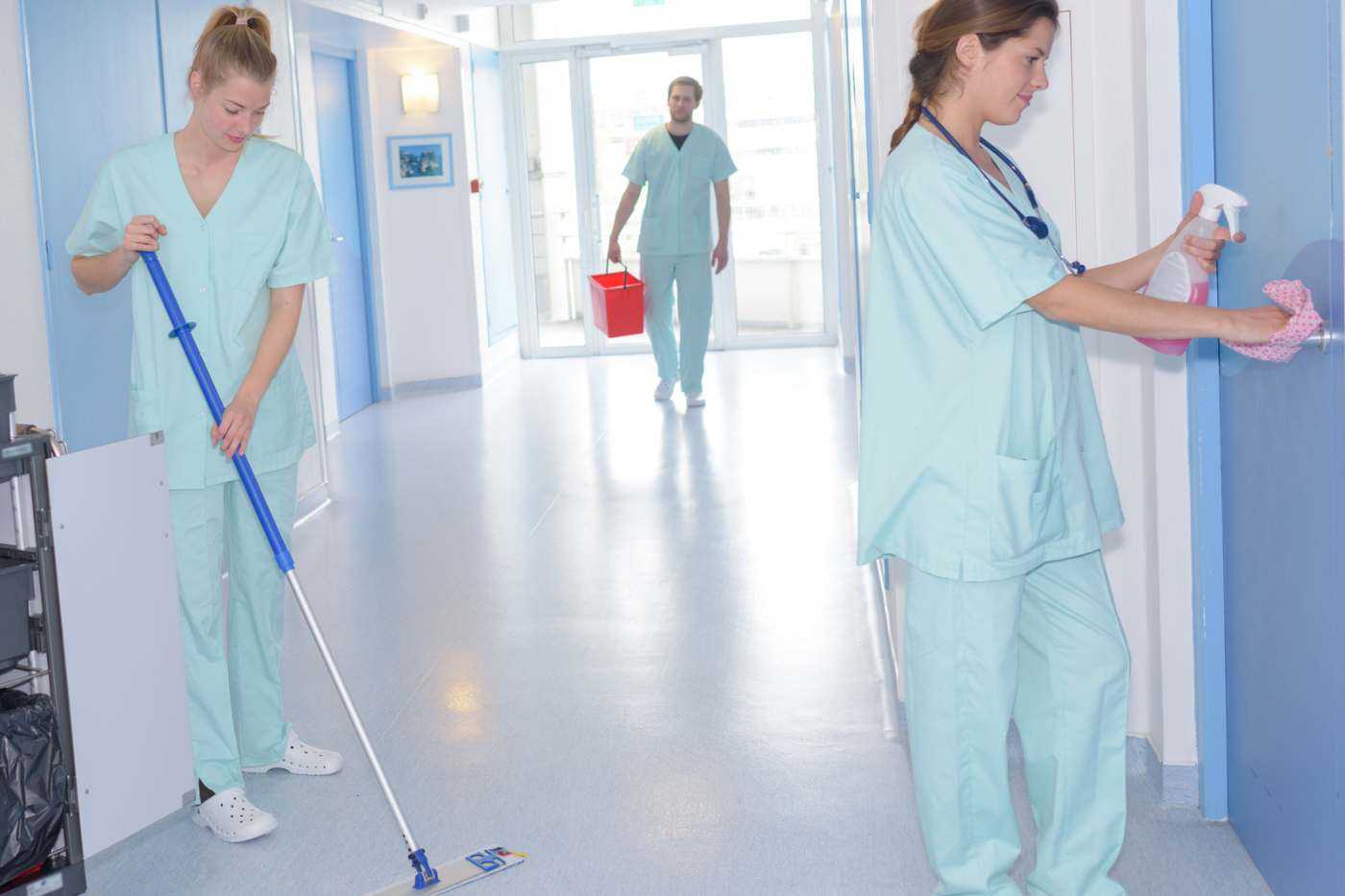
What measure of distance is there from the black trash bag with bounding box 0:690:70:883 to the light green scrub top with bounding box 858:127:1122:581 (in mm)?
1336

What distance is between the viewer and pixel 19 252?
380 cm

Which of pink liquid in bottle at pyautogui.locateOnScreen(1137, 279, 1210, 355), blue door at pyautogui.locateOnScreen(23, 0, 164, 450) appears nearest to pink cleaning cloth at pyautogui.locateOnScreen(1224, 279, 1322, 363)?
pink liquid in bottle at pyautogui.locateOnScreen(1137, 279, 1210, 355)

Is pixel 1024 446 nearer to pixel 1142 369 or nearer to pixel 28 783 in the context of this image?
pixel 1142 369

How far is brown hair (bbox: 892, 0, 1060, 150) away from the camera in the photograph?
6.61ft

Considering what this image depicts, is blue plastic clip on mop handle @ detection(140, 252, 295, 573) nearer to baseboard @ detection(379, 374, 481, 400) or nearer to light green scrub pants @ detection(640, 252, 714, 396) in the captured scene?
light green scrub pants @ detection(640, 252, 714, 396)

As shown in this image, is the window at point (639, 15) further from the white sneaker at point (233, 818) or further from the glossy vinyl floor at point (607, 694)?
the white sneaker at point (233, 818)

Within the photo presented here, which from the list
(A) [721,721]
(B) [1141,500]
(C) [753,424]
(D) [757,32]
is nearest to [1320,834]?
(B) [1141,500]

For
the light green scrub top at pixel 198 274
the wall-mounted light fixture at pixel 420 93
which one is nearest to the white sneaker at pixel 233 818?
the light green scrub top at pixel 198 274

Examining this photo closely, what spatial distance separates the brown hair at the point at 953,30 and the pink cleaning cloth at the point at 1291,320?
0.48m

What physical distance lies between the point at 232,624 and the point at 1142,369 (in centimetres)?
183

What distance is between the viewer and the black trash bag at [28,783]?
2281mm

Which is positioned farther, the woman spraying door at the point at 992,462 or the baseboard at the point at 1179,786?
the baseboard at the point at 1179,786

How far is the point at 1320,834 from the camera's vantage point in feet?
6.93

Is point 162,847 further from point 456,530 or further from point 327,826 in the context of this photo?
point 456,530
